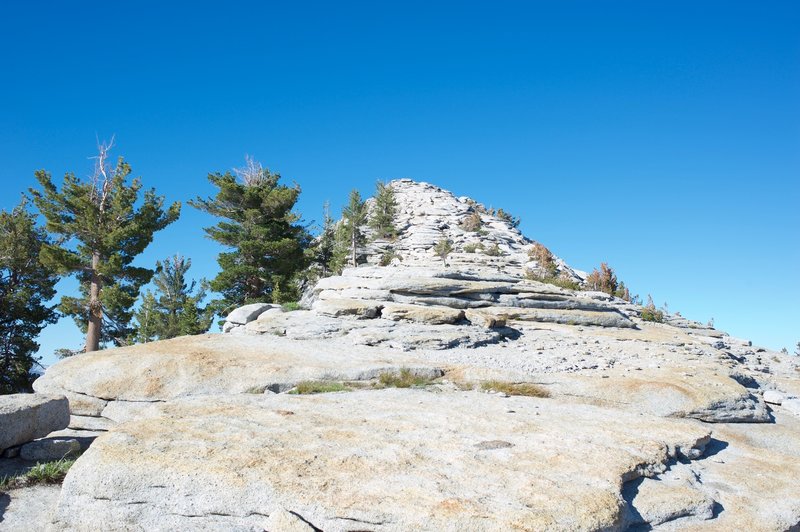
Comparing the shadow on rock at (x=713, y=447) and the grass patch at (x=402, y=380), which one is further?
the grass patch at (x=402, y=380)

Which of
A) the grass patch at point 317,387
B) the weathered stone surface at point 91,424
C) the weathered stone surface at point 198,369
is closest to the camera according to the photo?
the weathered stone surface at point 91,424

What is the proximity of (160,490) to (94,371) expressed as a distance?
29.5 ft

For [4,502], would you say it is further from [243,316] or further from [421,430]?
[243,316]

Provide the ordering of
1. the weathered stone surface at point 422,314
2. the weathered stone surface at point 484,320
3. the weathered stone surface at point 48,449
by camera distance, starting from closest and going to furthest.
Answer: the weathered stone surface at point 48,449 → the weathered stone surface at point 422,314 → the weathered stone surface at point 484,320

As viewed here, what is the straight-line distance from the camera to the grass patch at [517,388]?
12297 mm

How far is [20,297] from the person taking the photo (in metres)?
28.0

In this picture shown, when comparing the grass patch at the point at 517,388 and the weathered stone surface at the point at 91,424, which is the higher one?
the grass patch at the point at 517,388

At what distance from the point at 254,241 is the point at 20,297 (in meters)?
13.3

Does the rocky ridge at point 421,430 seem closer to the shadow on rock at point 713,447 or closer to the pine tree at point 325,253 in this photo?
the shadow on rock at point 713,447

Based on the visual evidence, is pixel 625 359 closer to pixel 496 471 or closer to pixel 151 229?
pixel 496 471

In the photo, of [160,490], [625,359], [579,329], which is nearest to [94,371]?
[160,490]

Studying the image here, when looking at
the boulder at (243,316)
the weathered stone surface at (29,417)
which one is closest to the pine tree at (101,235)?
the boulder at (243,316)

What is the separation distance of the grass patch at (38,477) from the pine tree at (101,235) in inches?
768

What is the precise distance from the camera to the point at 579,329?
2128cm
